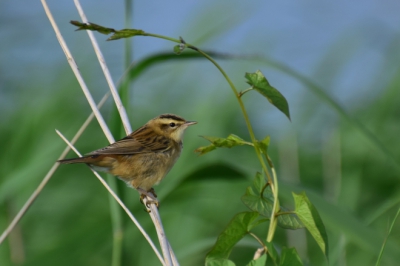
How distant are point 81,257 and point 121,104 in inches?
54.0

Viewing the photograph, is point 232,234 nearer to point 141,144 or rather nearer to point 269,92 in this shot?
point 269,92

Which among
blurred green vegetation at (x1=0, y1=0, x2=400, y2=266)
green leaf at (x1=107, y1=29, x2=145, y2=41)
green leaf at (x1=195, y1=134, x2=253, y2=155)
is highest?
green leaf at (x1=107, y1=29, x2=145, y2=41)

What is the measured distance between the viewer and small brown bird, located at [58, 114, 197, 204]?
12.8ft

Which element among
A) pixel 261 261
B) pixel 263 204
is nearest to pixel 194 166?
pixel 263 204

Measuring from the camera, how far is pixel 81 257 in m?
4.19

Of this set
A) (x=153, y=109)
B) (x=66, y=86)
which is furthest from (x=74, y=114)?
(x=153, y=109)

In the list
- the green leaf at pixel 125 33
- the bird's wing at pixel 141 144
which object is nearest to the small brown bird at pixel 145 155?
the bird's wing at pixel 141 144

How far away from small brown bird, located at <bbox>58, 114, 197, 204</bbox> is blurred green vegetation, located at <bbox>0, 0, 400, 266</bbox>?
188 millimetres

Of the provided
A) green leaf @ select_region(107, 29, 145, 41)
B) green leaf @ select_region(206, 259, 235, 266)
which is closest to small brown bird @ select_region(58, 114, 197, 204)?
green leaf @ select_region(107, 29, 145, 41)

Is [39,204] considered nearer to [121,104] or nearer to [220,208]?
[220,208]

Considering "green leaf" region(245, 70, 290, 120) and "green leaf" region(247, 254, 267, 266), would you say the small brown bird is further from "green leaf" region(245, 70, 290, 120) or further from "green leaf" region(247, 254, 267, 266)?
"green leaf" region(247, 254, 267, 266)

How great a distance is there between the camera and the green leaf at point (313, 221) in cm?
177

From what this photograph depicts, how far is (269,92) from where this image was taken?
192 cm

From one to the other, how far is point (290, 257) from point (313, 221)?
154 millimetres
